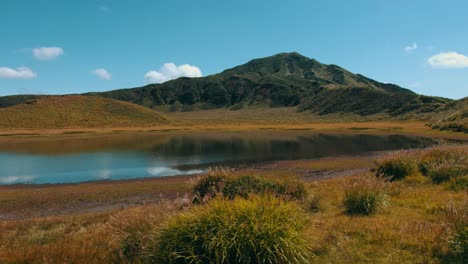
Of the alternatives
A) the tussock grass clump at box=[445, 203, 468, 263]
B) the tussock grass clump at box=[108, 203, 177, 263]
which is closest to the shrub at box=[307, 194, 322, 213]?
the tussock grass clump at box=[445, 203, 468, 263]

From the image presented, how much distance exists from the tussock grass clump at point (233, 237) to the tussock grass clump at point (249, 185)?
626 centimetres

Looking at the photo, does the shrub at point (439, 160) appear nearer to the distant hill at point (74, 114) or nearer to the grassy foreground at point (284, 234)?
the grassy foreground at point (284, 234)

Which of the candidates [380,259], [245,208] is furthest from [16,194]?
[380,259]

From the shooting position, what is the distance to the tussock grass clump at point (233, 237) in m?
6.54

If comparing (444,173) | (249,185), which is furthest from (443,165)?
(249,185)

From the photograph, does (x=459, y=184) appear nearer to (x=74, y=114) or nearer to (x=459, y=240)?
(x=459, y=240)

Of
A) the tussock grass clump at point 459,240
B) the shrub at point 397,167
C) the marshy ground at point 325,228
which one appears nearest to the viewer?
the tussock grass clump at point 459,240

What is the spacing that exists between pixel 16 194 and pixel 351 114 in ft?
617

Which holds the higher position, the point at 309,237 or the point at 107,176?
the point at 309,237

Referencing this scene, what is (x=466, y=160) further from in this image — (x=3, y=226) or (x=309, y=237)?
(x=3, y=226)

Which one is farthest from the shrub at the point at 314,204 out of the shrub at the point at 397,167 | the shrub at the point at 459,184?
the shrub at the point at 397,167

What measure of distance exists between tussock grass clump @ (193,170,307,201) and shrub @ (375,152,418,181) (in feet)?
18.5

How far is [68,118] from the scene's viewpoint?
135000 millimetres

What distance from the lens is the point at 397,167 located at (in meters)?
18.0
